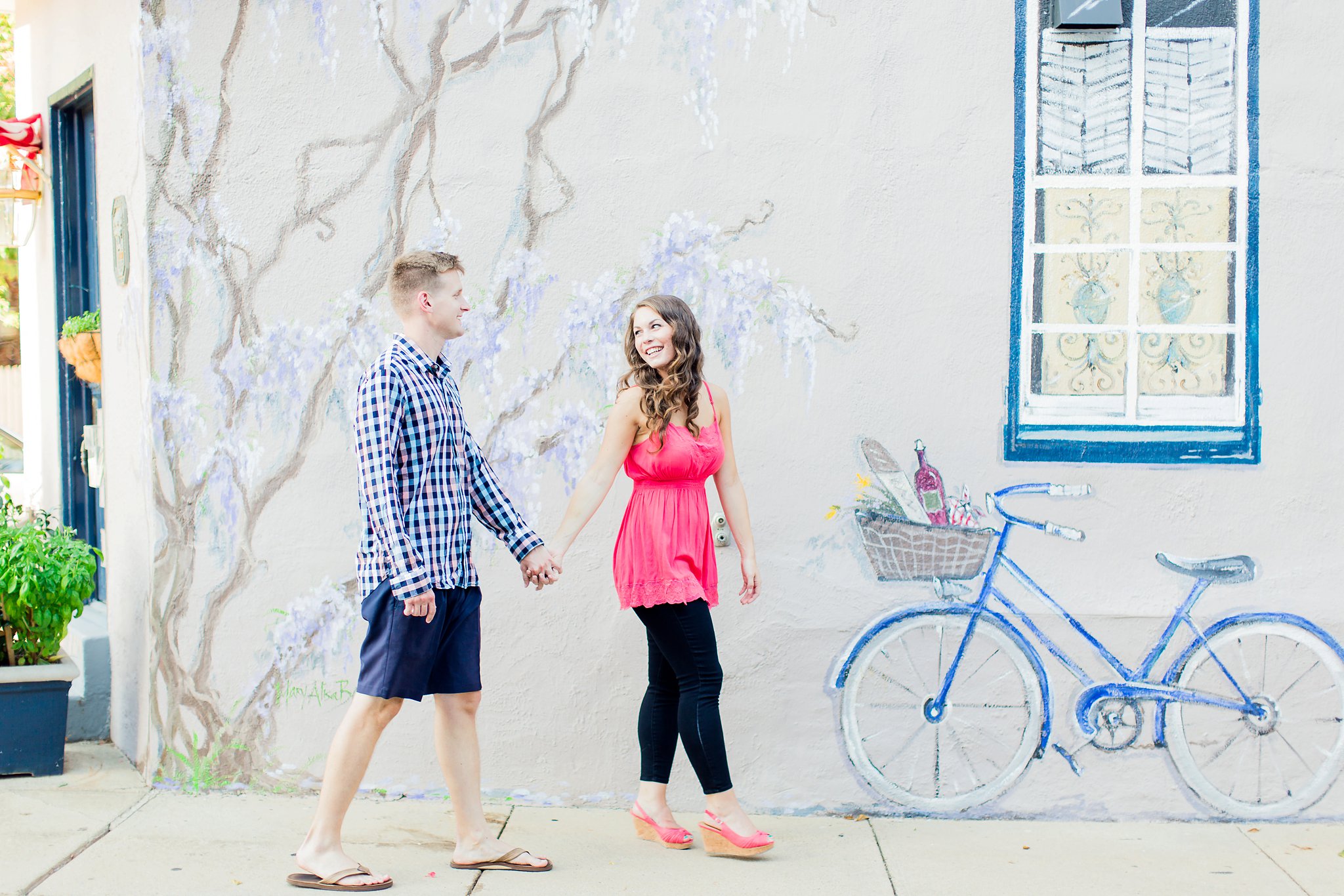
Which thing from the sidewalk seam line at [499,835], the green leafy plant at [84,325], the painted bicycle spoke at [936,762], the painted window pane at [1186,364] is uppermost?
the green leafy plant at [84,325]

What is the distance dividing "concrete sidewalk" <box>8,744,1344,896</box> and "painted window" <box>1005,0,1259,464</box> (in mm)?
1347

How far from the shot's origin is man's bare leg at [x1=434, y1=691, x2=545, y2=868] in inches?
139

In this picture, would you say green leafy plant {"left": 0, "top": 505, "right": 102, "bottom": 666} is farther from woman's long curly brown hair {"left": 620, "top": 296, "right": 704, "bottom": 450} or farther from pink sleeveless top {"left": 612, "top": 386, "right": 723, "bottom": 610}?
woman's long curly brown hair {"left": 620, "top": 296, "right": 704, "bottom": 450}

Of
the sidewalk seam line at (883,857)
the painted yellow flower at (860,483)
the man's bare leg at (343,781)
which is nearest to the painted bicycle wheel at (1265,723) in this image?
the sidewalk seam line at (883,857)

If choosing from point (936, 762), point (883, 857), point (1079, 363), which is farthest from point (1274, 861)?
point (1079, 363)

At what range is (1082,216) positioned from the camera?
4.16m

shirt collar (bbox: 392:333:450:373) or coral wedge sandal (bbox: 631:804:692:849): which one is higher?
shirt collar (bbox: 392:333:450:373)

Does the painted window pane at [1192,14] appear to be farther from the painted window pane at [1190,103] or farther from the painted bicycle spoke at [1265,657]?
the painted bicycle spoke at [1265,657]

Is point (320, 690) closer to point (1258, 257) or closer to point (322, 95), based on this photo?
point (322, 95)

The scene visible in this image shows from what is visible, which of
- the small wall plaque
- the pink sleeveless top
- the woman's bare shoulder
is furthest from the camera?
the small wall plaque

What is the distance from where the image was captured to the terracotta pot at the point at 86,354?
4.94 meters

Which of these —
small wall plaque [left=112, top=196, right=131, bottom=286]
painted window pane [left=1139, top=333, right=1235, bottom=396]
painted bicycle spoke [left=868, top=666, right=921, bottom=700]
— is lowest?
painted bicycle spoke [left=868, top=666, right=921, bottom=700]

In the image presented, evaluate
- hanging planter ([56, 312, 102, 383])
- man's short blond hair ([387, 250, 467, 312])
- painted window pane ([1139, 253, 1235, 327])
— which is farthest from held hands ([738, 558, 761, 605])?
hanging planter ([56, 312, 102, 383])

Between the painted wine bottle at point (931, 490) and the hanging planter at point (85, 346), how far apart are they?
135 inches
